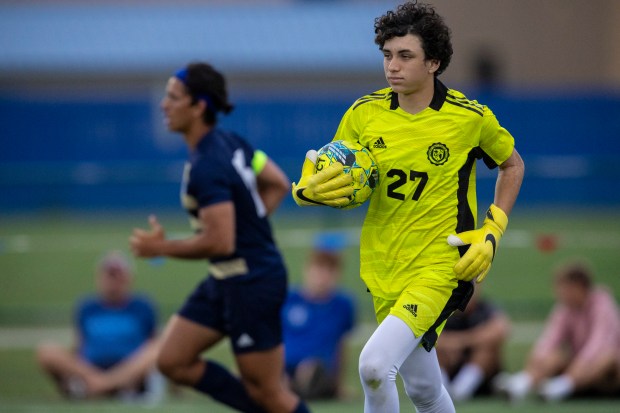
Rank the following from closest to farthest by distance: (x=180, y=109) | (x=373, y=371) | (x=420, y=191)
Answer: (x=373, y=371) → (x=420, y=191) → (x=180, y=109)

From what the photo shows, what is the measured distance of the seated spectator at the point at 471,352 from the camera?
8719mm

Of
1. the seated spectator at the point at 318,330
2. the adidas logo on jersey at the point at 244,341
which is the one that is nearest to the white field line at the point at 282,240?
the seated spectator at the point at 318,330

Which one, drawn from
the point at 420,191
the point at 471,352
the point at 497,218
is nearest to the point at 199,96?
the point at 420,191

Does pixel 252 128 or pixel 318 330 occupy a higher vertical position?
pixel 318 330

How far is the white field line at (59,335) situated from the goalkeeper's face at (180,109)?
4.97 meters

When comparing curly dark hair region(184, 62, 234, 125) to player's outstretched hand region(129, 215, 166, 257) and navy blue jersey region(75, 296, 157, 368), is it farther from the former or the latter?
navy blue jersey region(75, 296, 157, 368)

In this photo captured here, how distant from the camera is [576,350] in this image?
8.95 m

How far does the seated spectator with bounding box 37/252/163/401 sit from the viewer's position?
346 inches

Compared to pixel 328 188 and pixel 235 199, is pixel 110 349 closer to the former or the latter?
pixel 235 199

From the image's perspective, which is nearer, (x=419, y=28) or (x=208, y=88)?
(x=419, y=28)

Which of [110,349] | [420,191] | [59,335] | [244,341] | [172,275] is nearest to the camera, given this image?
[420,191]

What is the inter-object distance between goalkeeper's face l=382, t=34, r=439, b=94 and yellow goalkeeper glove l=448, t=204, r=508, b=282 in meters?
0.73

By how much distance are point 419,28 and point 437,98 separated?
0.34m

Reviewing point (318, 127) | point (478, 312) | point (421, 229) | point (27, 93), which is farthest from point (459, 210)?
point (27, 93)
